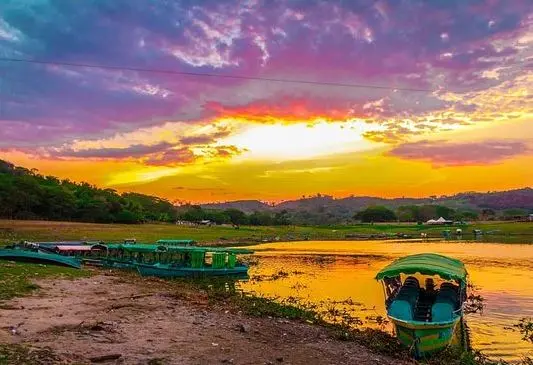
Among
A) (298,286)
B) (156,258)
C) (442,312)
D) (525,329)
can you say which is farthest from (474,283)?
(156,258)

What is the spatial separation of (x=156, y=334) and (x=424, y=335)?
8.78 m

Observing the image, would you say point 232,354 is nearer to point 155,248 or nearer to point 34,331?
point 34,331

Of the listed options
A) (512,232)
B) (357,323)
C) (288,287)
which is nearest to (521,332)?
(357,323)

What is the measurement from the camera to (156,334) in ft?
47.2

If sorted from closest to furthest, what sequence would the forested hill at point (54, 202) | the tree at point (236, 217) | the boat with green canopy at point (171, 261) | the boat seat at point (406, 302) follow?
the boat seat at point (406, 302) < the boat with green canopy at point (171, 261) < the forested hill at point (54, 202) < the tree at point (236, 217)

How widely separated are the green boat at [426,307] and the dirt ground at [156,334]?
193cm

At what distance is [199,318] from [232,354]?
459 cm

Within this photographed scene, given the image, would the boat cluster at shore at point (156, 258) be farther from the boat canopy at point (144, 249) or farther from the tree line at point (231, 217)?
the tree line at point (231, 217)

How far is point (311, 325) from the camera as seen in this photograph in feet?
61.1

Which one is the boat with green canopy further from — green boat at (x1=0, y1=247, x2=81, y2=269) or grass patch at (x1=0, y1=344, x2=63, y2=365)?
grass patch at (x1=0, y1=344, x2=63, y2=365)

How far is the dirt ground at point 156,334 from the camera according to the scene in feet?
40.3

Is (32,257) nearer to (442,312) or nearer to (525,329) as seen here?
(442,312)

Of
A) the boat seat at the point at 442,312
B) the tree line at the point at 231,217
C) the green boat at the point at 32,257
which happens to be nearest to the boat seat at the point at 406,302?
the boat seat at the point at 442,312

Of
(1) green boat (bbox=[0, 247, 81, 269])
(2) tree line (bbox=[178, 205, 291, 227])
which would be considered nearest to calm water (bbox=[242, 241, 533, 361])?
(1) green boat (bbox=[0, 247, 81, 269])
